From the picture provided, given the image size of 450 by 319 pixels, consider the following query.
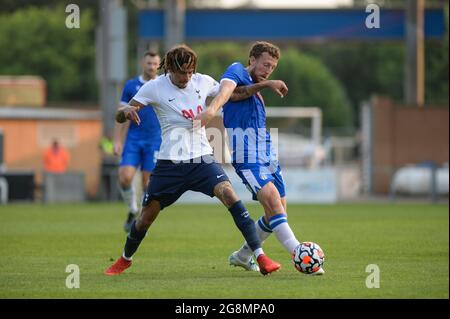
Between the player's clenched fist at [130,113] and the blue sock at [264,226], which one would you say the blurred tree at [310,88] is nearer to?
the blue sock at [264,226]

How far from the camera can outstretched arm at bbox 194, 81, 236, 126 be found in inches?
403

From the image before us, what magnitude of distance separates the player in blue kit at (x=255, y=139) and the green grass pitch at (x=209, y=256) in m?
0.57

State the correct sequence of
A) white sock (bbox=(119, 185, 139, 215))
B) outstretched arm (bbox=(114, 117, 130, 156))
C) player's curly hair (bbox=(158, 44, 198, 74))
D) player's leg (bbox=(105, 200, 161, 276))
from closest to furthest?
player's curly hair (bbox=(158, 44, 198, 74)), player's leg (bbox=(105, 200, 161, 276)), outstretched arm (bbox=(114, 117, 130, 156)), white sock (bbox=(119, 185, 139, 215))

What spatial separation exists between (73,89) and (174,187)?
6200cm

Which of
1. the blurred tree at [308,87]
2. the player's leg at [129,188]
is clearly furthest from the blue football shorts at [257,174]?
the blurred tree at [308,87]

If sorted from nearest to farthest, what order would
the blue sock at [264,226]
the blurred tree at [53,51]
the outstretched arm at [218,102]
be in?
the outstretched arm at [218,102] → the blue sock at [264,226] → the blurred tree at [53,51]

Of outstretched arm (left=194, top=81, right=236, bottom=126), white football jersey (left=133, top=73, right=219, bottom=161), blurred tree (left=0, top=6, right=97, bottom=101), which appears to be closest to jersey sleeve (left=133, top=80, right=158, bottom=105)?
white football jersey (left=133, top=73, right=219, bottom=161)

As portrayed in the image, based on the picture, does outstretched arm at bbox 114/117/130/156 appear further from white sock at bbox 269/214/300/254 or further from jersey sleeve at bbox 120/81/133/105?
white sock at bbox 269/214/300/254

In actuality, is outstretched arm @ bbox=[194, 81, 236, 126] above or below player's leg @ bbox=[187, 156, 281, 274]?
above

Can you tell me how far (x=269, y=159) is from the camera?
36.4ft

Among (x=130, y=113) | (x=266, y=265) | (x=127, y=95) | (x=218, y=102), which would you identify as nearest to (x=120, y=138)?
(x=127, y=95)

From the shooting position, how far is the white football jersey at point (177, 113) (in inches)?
419

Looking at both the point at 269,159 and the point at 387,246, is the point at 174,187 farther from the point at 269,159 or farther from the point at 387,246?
the point at 387,246
